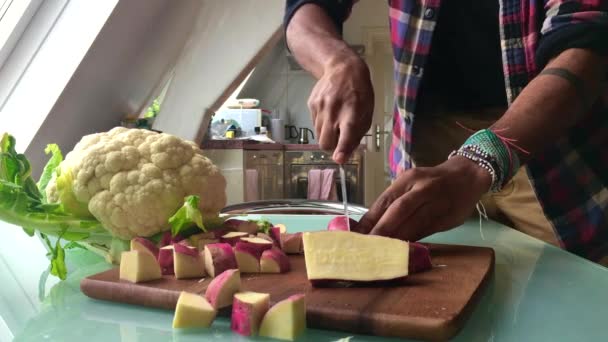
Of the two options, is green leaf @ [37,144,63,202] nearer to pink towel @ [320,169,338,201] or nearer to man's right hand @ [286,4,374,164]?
man's right hand @ [286,4,374,164]

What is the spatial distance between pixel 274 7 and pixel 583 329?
72.3 inches

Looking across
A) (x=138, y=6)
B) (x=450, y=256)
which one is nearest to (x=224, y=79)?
(x=138, y=6)

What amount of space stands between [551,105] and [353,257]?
40cm

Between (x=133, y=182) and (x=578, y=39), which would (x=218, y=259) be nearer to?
(x=133, y=182)

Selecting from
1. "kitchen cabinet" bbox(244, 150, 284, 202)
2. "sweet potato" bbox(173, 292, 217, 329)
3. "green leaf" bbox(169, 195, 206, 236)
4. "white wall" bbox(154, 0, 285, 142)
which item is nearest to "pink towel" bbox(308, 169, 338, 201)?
"kitchen cabinet" bbox(244, 150, 284, 202)

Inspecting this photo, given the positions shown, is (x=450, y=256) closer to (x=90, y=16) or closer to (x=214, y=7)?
(x=90, y=16)

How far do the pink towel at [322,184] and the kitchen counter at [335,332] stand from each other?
10.6 ft

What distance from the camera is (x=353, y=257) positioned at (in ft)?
1.86

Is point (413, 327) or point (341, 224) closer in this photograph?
point (413, 327)

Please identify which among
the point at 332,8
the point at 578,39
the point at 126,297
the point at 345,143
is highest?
the point at 578,39

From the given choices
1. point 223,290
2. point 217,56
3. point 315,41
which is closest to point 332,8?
point 315,41

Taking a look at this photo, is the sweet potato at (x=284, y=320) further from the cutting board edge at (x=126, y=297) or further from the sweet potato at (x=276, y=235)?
the sweet potato at (x=276, y=235)

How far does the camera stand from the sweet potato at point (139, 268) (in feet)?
1.85

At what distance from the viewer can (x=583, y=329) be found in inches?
19.3
